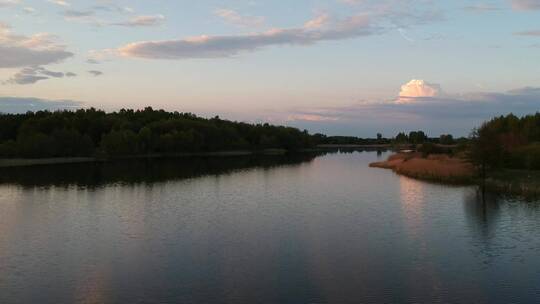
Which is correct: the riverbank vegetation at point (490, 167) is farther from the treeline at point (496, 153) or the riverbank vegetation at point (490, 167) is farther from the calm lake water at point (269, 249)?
the calm lake water at point (269, 249)

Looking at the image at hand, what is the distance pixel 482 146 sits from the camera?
50.1m

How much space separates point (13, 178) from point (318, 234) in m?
47.9

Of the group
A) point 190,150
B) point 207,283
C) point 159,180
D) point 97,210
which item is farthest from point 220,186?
point 190,150

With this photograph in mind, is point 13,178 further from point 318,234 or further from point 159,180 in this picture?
point 318,234

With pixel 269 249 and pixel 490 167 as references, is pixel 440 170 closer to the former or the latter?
pixel 490 167

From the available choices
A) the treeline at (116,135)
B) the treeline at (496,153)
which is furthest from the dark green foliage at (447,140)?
the treeline at (496,153)

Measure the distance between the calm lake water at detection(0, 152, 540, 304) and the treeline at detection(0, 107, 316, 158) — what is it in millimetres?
65890

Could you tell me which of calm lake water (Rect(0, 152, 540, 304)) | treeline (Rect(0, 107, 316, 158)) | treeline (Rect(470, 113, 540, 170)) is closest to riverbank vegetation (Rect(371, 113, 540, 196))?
treeline (Rect(470, 113, 540, 170))

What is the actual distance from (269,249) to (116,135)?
336ft

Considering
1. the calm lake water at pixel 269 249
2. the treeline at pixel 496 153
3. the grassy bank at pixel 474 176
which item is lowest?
the calm lake water at pixel 269 249

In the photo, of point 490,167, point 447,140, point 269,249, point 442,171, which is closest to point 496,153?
point 490,167

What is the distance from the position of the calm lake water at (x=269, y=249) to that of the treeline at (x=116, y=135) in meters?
65.9

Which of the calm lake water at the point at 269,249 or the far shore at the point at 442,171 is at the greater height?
the far shore at the point at 442,171

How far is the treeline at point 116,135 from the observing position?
10388 cm
